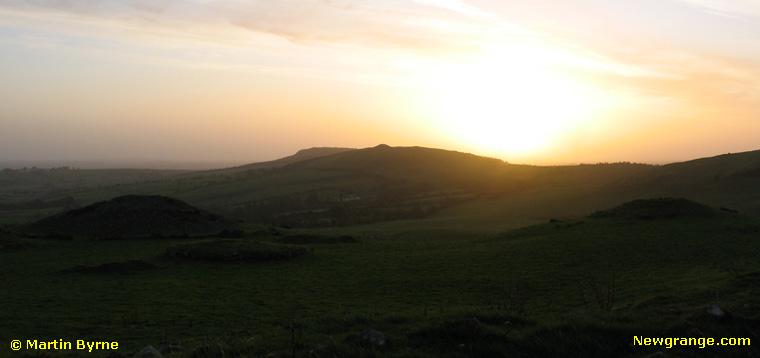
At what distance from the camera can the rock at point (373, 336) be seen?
35.5 feet

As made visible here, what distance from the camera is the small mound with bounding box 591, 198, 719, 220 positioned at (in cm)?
4048

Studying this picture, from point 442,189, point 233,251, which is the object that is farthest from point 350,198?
point 233,251

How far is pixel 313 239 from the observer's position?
139 feet

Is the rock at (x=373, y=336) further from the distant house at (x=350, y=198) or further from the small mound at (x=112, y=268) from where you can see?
the distant house at (x=350, y=198)

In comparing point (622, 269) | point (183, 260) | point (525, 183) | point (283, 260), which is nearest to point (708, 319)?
point (622, 269)

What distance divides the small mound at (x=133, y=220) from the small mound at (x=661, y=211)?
3700cm

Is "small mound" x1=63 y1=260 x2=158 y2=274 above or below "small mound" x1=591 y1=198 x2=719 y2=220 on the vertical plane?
below

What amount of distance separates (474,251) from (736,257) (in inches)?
579

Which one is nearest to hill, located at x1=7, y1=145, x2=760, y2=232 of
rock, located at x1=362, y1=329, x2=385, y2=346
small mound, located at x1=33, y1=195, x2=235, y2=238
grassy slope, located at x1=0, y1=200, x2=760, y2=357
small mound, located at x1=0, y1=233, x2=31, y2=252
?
small mound, located at x1=33, y1=195, x2=235, y2=238

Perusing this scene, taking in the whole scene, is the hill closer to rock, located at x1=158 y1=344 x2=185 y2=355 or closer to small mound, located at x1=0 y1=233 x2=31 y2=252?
small mound, located at x1=0 y1=233 x2=31 y2=252

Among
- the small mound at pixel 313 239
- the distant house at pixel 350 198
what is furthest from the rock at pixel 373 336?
the distant house at pixel 350 198

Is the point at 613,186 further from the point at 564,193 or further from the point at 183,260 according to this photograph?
the point at 183,260

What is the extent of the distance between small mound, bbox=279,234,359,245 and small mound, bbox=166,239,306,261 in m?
6.46

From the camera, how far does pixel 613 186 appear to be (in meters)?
84.0
